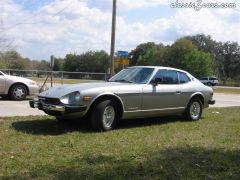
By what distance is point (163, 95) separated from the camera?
10.5m

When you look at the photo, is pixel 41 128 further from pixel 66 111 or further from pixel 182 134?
pixel 182 134

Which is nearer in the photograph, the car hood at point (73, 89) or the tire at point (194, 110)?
the car hood at point (73, 89)

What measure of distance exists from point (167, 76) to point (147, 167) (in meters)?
5.16

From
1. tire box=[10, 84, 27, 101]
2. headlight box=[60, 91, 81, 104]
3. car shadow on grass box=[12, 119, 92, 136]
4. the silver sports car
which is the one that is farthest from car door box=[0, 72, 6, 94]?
headlight box=[60, 91, 81, 104]

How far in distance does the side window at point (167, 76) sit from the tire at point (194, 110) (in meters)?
0.92

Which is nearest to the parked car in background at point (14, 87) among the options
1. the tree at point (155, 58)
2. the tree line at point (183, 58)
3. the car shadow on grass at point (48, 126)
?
the car shadow on grass at point (48, 126)

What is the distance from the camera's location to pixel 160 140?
330 inches

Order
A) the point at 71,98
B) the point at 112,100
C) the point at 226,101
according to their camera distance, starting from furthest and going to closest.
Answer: the point at 226,101 → the point at 112,100 → the point at 71,98

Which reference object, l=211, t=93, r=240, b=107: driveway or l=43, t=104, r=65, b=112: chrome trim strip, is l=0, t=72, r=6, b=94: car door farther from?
l=211, t=93, r=240, b=107: driveway

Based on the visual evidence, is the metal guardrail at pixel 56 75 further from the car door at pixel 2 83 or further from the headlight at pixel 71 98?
the headlight at pixel 71 98

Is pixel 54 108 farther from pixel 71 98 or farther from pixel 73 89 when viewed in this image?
pixel 73 89

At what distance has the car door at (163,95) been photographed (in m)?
10.1

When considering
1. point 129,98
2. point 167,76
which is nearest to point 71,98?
point 129,98

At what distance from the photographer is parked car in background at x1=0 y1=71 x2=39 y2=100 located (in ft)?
53.9
